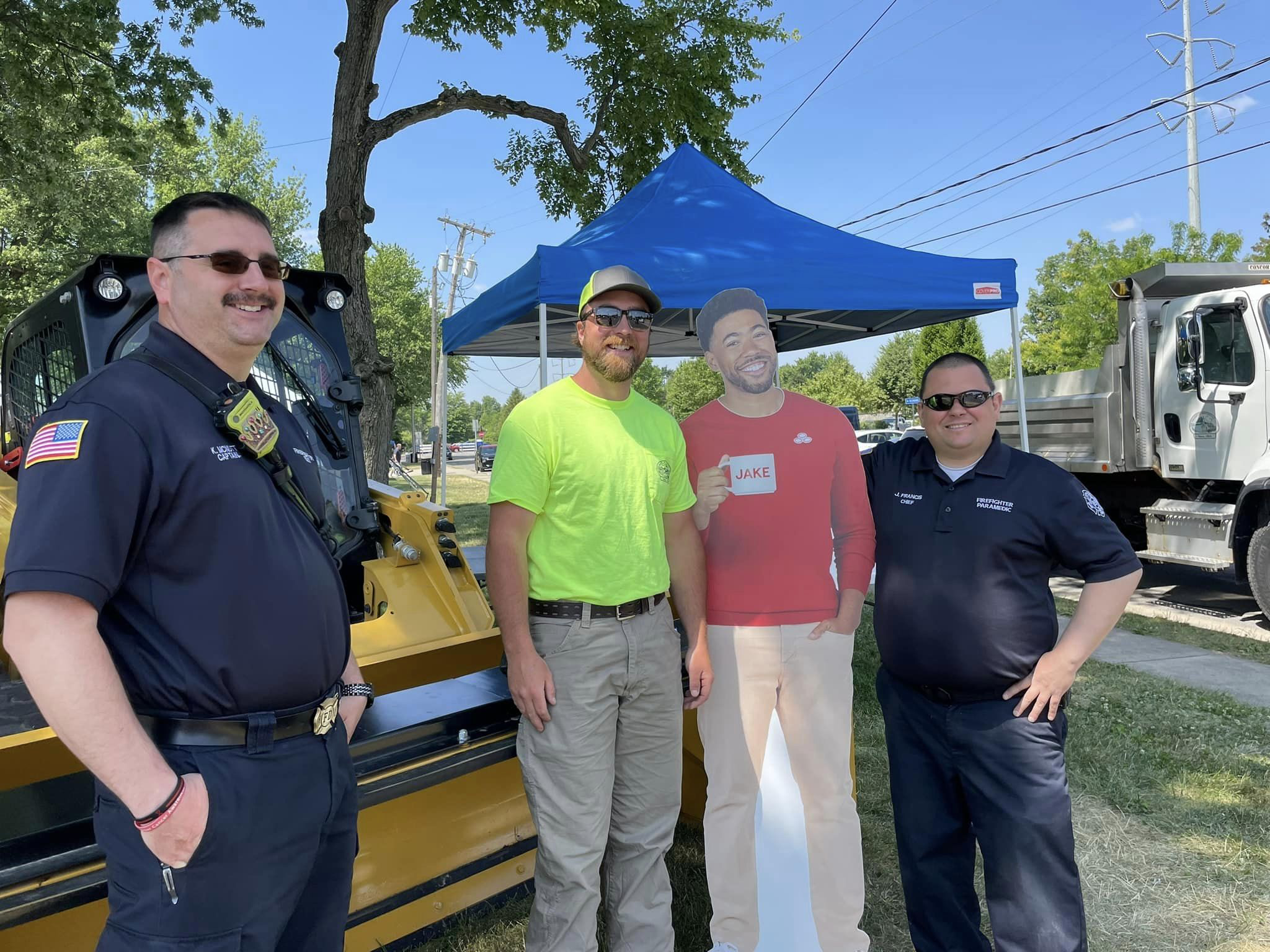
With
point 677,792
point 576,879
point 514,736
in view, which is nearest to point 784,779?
point 677,792

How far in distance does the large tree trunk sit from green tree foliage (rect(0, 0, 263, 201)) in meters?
1.86

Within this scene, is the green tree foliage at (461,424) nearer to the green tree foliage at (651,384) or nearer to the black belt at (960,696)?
the green tree foliage at (651,384)

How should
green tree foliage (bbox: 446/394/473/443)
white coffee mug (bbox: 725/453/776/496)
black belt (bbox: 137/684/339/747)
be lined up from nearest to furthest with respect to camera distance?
black belt (bbox: 137/684/339/747) < white coffee mug (bbox: 725/453/776/496) < green tree foliage (bbox: 446/394/473/443)

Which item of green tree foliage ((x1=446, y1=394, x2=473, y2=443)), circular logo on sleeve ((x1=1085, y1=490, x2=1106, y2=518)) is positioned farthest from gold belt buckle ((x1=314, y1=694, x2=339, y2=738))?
green tree foliage ((x1=446, y1=394, x2=473, y2=443))

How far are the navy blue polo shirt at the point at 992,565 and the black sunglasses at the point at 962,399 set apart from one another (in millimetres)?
148

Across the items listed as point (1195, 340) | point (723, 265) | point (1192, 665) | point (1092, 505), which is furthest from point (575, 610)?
point (1195, 340)

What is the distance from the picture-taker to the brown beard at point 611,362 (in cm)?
230

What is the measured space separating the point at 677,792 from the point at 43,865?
152 cm

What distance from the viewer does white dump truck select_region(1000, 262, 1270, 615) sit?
6.82 m

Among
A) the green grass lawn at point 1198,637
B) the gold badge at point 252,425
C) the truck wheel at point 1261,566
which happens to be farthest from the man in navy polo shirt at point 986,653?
the truck wheel at point 1261,566

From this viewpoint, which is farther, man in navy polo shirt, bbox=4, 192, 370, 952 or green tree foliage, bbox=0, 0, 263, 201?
green tree foliage, bbox=0, 0, 263, 201

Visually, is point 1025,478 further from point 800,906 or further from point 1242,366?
point 1242,366

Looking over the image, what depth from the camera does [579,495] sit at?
222cm

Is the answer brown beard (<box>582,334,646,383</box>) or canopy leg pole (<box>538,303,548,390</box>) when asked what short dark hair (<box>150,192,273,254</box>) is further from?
canopy leg pole (<box>538,303,548,390</box>)
